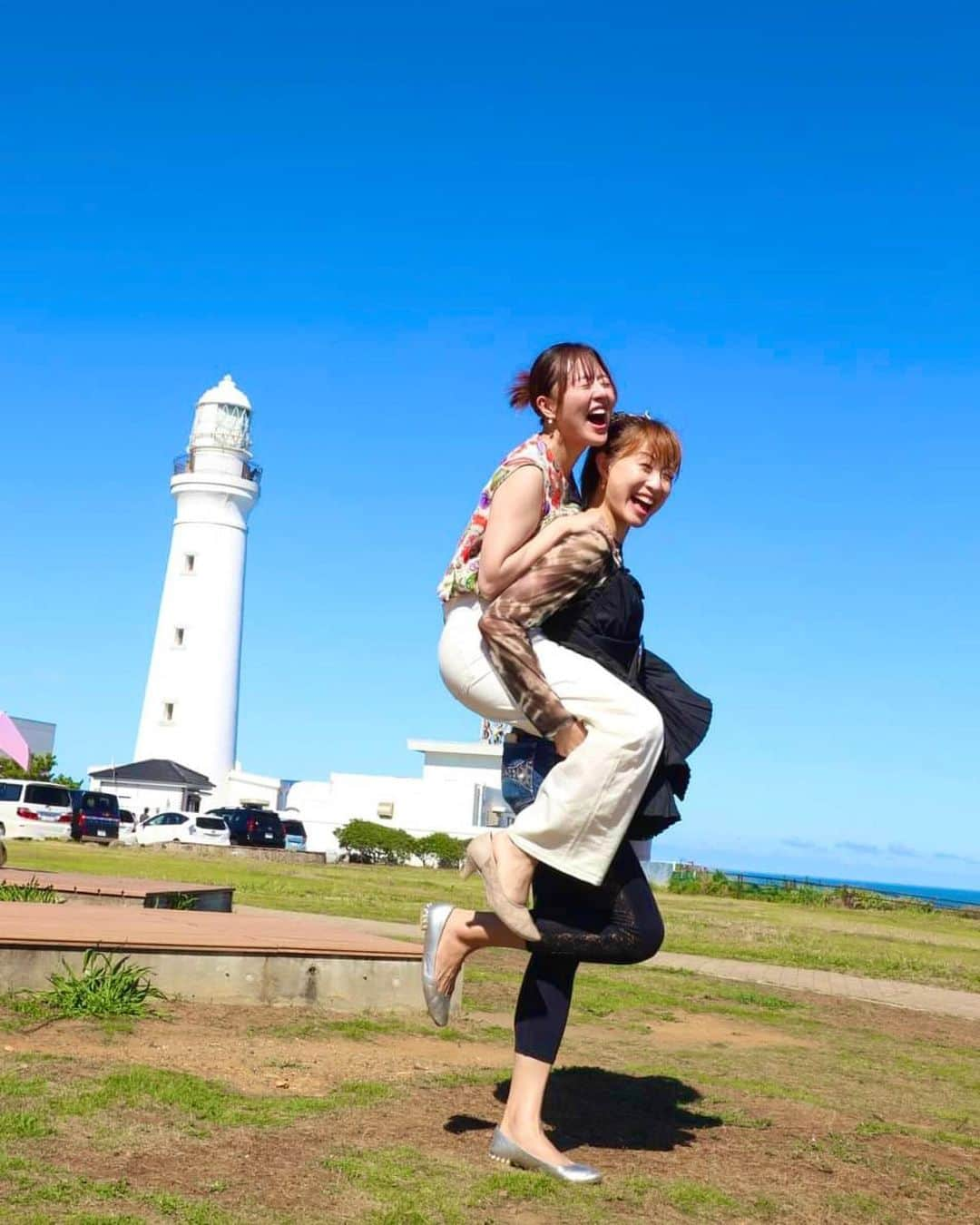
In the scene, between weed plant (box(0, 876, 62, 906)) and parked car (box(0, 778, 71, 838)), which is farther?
parked car (box(0, 778, 71, 838))

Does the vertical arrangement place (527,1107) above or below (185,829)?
below

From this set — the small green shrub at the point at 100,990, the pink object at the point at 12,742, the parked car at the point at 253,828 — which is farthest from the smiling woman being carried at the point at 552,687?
the pink object at the point at 12,742

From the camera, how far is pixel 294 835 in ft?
145

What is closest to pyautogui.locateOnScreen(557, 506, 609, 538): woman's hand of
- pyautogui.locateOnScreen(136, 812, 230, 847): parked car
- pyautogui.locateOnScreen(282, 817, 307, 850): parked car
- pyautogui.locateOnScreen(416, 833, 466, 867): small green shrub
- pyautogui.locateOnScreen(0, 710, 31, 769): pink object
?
pyautogui.locateOnScreen(136, 812, 230, 847): parked car

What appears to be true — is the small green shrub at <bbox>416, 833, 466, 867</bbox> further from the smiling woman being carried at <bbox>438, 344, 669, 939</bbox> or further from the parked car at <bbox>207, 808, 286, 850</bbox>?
the smiling woman being carried at <bbox>438, 344, 669, 939</bbox>

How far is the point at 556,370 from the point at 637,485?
0.48 metres

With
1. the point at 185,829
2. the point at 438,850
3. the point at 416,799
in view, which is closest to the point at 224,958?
→ the point at 185,829

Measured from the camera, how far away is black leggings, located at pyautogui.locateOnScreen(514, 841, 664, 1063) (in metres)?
4.25

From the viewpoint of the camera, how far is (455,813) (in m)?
53.0

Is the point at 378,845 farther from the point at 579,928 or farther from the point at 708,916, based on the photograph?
the point at 579,928

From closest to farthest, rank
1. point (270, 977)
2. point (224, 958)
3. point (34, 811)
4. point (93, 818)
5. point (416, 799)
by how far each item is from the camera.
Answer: point (224, 958) < point (270, 977) < point (93, 818) < point (34, 811) < point (416, 799)

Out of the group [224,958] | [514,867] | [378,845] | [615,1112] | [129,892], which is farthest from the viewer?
[378,845]

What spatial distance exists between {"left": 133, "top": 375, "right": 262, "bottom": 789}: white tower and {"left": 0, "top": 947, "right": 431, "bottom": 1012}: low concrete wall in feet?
145

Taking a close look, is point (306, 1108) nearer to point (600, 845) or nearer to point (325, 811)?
point (600, 845)
